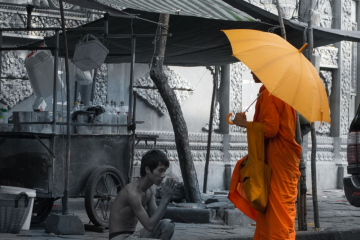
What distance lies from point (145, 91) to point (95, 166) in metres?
5.01

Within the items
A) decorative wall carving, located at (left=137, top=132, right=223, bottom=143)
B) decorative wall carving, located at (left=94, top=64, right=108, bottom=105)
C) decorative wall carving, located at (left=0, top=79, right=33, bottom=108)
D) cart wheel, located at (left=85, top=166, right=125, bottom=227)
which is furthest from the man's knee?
decorative wall carving, located at (left=137, top=132, right=223, bottom=143)

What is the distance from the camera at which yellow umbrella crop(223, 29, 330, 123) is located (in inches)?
227

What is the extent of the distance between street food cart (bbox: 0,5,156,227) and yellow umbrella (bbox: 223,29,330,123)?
7.18ft

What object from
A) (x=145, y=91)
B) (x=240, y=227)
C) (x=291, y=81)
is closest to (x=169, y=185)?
(x=291, y=81)

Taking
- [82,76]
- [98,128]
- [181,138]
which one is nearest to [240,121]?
[98,128]

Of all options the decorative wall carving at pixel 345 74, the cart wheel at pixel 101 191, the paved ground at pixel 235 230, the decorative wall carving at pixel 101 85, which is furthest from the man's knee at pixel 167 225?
the decorative wall carving at pixel 345 74

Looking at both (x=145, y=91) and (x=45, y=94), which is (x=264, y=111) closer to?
(x=45, y=94)

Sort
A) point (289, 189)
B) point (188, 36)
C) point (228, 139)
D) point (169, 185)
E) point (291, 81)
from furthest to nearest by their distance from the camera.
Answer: point (228, 139) < point (188, 36) < point (289, 189) < point (291, 81) < point (169, 185)

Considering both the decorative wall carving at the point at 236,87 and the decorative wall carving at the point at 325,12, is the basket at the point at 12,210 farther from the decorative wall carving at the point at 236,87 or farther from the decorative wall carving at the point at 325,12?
the decorative wall carving at the point at 325,12

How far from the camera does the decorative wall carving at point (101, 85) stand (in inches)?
471

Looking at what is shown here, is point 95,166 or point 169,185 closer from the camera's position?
point 169,185

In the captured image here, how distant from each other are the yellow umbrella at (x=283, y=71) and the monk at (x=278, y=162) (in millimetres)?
212

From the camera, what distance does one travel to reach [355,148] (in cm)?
703

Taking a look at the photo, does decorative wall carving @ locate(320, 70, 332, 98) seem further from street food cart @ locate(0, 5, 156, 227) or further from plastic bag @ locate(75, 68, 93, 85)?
street food cart @ locate(0, 5, 156, 227)
